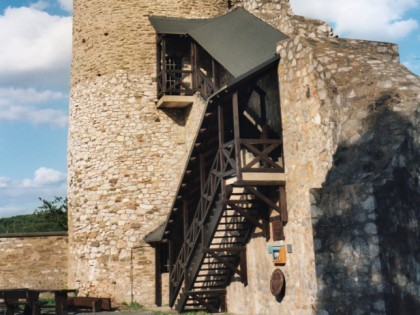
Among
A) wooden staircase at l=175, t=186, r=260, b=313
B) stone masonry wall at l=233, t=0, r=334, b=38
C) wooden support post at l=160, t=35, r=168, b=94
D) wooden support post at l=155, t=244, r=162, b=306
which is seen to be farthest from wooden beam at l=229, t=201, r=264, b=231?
wooden support post at l=160, t=35, r=168, b=94

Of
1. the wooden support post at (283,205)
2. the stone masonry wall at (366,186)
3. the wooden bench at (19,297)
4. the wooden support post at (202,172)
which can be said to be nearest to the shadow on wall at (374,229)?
the stone masonry wall at (366,186)

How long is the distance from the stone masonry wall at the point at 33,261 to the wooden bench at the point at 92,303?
2764 millimetres

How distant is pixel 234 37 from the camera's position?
13438mm

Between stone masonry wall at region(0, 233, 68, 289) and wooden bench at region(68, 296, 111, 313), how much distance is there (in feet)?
9.07

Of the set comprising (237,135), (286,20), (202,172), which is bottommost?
(202,172)

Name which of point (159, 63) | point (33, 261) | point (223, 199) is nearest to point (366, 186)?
point (223, 199)

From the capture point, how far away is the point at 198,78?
51.7 feet

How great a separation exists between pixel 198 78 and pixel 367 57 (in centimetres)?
858

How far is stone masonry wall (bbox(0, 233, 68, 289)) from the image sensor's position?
17828 mm

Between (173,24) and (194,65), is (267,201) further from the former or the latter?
(173,24)

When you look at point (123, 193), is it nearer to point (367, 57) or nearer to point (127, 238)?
point (127, 238)

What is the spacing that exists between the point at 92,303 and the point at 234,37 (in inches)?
319

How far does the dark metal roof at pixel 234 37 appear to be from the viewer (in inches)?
452

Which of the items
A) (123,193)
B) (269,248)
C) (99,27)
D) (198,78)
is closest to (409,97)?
(269,248)
